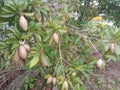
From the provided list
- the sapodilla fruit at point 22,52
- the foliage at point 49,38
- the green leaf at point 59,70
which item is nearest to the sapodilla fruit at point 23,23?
the foliage at point 49,38

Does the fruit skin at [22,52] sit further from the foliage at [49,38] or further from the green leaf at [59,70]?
the green leaf at [59,70]

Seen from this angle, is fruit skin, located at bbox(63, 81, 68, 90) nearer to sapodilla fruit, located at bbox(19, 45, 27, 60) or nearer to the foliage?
the foliage

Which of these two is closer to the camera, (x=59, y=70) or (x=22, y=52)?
(x=22, y=52)

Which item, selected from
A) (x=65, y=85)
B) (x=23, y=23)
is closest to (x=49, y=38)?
(x=23, y=23)

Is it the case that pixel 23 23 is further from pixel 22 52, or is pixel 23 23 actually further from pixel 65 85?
pixel 65 85

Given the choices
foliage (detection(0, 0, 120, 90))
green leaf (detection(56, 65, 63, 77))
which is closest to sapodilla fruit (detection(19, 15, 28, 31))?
foliage (detection(0, 0, 120, 90))

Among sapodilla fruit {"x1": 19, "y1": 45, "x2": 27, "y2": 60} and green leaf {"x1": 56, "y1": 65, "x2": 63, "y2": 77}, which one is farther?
green leaf {"x1": 56, "y1": 65, "x2": 63, "y2": 77}

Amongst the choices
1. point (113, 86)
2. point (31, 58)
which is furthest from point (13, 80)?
point (31, 58)

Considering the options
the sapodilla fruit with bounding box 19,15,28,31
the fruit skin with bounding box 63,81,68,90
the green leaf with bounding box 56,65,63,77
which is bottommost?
the fruit skin with bounding box 63,81,68,90

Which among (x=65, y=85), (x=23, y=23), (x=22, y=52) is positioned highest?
(x=23, y=23)

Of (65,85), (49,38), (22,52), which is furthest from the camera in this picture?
(65,85)

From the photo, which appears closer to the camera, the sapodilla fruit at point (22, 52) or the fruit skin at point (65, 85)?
the sapodilla fruit at point (22, 52)

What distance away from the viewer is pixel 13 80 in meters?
4.21

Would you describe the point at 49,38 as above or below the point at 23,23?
below
